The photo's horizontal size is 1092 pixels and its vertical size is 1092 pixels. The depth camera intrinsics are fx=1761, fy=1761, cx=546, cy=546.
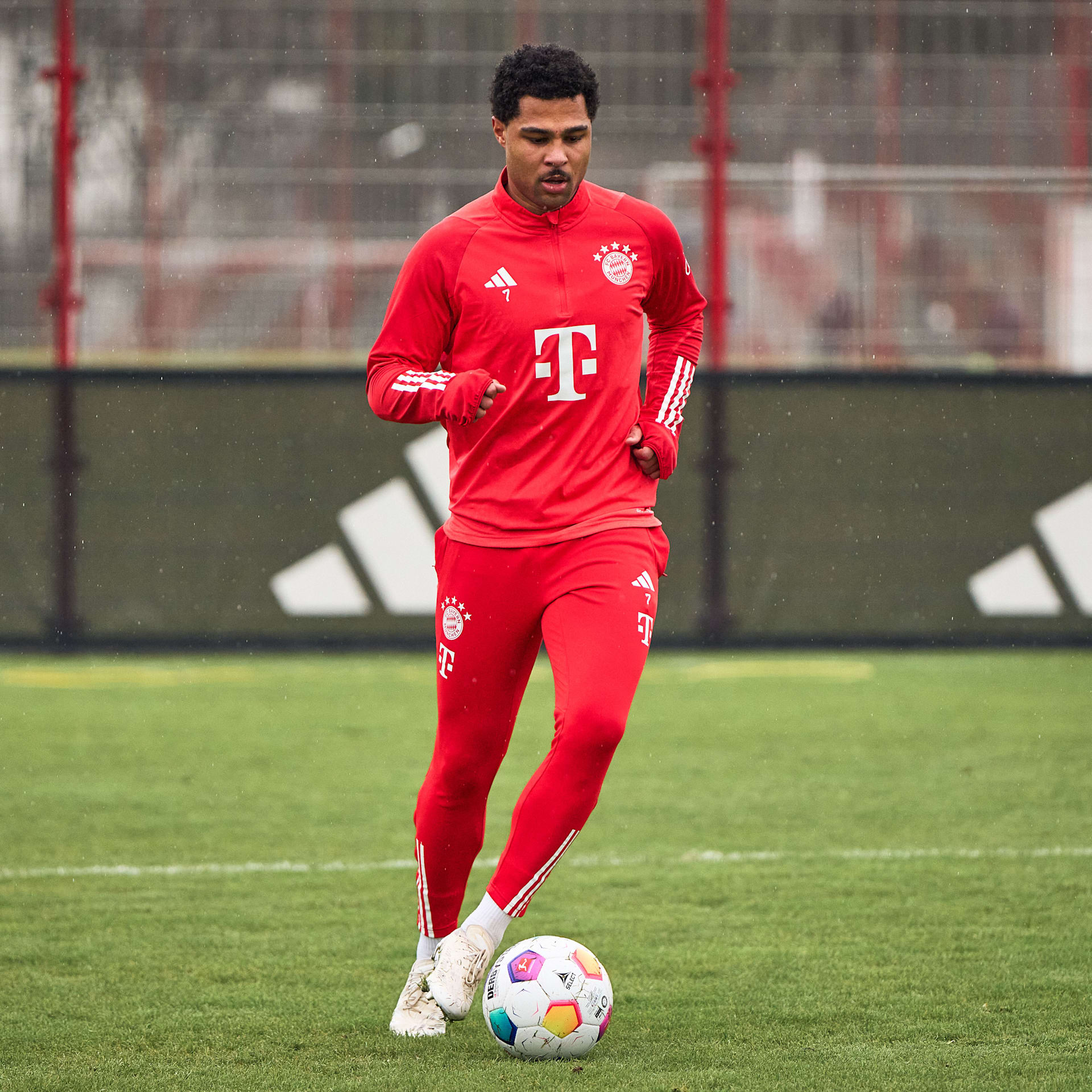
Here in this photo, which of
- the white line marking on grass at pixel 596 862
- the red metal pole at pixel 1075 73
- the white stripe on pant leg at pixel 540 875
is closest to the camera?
the white stripe on pant leg at pixel 540 875

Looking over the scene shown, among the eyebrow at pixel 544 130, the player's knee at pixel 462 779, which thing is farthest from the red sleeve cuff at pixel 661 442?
the player's knee at pixel 462 779

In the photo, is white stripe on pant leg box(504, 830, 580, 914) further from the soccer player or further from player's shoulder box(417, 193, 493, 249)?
player's shoulder box(417, 193, 493, 249)

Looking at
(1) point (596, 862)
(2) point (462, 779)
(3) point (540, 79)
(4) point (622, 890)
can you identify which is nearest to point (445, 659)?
(2) point (462, 779)

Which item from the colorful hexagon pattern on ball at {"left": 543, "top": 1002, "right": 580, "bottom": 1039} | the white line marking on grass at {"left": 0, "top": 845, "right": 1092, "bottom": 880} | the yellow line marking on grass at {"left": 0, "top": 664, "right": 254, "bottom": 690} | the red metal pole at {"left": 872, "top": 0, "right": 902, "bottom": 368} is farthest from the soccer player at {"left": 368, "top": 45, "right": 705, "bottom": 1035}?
the red metal pole at {"left": 872, "top": 0, "right": 902, "bottom": 368}

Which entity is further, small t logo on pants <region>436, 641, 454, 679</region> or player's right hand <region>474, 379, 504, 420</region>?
small t logo on pants <region>436, 641, 454, 679</region>

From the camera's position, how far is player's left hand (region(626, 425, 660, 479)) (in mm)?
4070

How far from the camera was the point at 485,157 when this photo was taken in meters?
10.8

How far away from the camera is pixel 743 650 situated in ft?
33.8

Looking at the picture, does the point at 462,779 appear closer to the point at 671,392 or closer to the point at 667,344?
the point at 671,392

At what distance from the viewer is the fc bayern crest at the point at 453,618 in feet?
13.0

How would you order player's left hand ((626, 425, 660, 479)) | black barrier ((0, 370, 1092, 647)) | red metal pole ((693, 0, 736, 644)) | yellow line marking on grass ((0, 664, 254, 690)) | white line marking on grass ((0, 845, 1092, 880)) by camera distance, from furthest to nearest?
1. red metal pole ((693, 0, 736, 644))
2. black barrier ((0, 370, 1092, 647))
3. yellow line marking on grass ((0, 664, 254, 690))
4. white line marking on grass ((0, 845, 1092, 880))
5. player's left hand ((626, 425, 660, 479))

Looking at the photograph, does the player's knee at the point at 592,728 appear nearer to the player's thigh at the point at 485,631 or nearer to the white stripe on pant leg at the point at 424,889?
the player's thigh at the point at 485,631

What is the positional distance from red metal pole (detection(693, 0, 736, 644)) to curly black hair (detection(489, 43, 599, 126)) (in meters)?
6.30

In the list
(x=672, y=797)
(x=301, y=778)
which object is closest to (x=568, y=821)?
(x=672, y=797)
